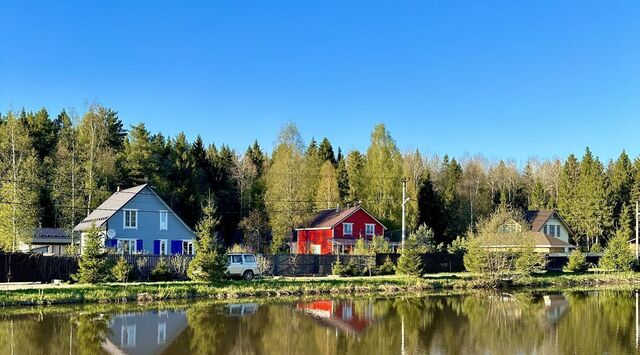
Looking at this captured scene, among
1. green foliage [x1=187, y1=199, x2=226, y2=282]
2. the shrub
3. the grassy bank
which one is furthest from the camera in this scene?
the shrub

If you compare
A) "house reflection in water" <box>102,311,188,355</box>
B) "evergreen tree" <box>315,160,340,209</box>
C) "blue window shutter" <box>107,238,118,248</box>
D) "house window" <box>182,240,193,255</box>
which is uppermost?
"evergreen tree" <box>315,160,340,209</box>

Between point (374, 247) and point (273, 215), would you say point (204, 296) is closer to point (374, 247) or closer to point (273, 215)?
point (374, 247)

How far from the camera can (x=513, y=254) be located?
129ft

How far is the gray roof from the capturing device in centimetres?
4847

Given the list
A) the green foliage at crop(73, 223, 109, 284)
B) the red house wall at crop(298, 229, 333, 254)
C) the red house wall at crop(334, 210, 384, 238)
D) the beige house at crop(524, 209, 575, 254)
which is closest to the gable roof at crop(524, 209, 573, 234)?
the beige house at crop(524, 209, 575, 254)

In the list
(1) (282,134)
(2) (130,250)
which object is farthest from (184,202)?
(2) (130,250)

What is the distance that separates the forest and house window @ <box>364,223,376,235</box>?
7.04 feet

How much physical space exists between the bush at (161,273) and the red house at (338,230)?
→ 83.7 feet

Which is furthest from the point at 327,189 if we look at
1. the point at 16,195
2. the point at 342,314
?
the point at 342,314

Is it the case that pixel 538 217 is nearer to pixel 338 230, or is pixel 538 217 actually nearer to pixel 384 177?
pixel 384 177

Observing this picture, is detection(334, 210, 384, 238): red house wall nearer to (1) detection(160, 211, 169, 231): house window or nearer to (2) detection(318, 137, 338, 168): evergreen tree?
(1) detection(160, 211, 169, 231): house window

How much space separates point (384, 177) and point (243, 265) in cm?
2842

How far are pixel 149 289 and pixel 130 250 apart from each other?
19698 millimetres

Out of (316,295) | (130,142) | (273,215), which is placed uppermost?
(130,142)
